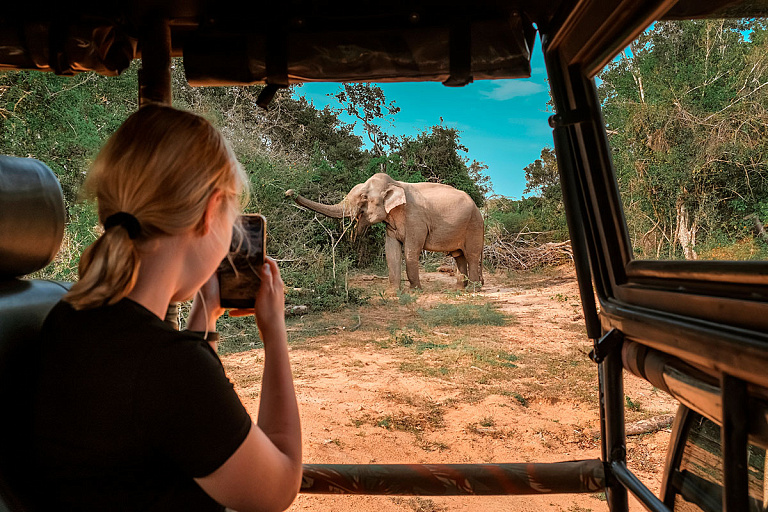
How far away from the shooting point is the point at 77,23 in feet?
4.62

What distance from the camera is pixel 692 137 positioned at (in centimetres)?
110

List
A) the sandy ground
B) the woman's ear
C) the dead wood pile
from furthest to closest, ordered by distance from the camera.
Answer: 1. the dead wood pile
2. the sandy ground
3. the woman's ear

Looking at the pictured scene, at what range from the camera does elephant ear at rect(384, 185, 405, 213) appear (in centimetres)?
908

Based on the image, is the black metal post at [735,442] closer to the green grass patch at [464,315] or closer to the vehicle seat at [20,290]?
the vehicle seat at [20,290]

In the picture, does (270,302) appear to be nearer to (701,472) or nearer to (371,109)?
(701,472)

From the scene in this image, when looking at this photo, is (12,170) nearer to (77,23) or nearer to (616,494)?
(77,23)

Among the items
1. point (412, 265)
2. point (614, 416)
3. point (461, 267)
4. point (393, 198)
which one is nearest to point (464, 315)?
point (412, 265)

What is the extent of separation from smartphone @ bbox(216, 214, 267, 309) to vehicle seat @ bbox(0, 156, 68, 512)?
267mm

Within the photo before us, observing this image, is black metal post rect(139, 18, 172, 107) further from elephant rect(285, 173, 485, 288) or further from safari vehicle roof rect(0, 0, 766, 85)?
elephant rect(285, 173, 485, 288)

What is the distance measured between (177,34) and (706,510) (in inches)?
61.9

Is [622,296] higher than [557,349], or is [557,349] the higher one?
[622,296]

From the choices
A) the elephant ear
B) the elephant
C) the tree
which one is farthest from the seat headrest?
the tree

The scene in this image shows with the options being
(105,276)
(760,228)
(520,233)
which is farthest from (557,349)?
(105,276)

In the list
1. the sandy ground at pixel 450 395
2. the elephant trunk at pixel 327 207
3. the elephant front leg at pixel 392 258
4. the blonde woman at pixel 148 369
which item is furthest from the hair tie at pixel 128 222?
the elephant front leg at pixel 392 258
